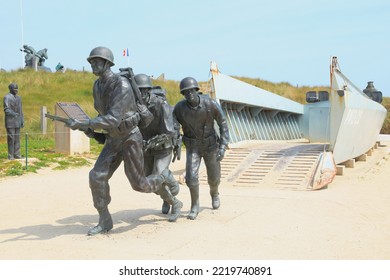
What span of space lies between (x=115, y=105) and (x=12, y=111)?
403 inches

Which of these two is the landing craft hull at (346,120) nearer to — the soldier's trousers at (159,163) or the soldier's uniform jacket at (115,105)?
the soldier's trousers at (159,163)

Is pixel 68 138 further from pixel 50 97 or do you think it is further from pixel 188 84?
pixel 50 97

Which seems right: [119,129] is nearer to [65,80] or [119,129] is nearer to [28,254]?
[28,254]

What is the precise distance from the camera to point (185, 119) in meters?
7.72

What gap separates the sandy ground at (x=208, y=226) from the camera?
18.0ft

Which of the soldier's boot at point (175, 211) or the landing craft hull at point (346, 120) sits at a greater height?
the landing craft hull at point (346, 120)

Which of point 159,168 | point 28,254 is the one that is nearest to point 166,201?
point 159,168

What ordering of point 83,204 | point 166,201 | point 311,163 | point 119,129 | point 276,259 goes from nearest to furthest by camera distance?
point 276,259
point 119,129
point 166,201
point 83,204
point 311,163

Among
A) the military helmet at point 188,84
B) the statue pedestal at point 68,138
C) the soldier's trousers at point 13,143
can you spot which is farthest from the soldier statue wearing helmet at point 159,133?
the statue pedestal at point 68,138

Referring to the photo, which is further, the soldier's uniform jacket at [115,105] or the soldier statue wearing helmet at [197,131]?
the soldier statue wearing helmet at [197,131]

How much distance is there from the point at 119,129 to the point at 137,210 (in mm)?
2649

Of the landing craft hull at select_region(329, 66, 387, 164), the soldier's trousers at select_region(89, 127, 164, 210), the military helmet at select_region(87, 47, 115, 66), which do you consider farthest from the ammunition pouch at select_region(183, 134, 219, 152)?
the landing craft hull at select_region(329, 66, 387, 164)

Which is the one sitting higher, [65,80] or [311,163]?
[65,80]

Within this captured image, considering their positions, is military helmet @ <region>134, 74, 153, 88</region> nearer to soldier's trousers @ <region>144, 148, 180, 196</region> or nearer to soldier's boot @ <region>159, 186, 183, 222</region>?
soldier's trousers @ <region>144, 148, 180, 196</region>
